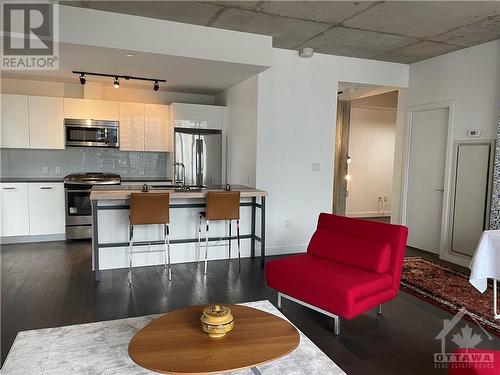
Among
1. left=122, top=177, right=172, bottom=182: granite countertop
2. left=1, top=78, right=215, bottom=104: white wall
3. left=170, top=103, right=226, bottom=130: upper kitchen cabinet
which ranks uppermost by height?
left=1, top=78, right=215, bottom=104: white wall

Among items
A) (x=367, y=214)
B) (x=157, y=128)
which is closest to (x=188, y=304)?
(x=157, y=128)

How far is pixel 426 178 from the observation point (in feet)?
18.1

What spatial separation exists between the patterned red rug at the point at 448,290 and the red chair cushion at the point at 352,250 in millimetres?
981

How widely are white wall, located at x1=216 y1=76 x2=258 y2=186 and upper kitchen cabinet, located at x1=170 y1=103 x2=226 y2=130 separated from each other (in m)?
0.21

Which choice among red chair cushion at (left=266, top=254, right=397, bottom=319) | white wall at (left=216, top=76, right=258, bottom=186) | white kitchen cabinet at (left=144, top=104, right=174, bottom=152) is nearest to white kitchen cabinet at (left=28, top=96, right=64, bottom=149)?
white kitchen cabinet at (left=144, top=104, right=174, bottom=152)

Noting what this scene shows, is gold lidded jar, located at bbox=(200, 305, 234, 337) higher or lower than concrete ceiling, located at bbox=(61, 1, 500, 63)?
lower

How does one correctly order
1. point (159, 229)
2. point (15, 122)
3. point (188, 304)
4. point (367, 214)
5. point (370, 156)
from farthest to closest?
point (367, 214) → point (370, 156) → point (15, 122) → point (159, 229) → point (188, 304)

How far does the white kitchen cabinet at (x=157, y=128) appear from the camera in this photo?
6.23m

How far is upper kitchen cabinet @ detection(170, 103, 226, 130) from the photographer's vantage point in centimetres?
596

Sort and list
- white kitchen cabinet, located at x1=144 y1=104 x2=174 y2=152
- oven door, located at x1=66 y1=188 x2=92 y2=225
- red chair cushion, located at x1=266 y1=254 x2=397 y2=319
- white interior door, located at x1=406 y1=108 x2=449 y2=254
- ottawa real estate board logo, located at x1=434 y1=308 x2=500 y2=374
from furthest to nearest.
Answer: white kitchen cabinet, located at x1=144 y1=104 x2=174 y2=152, oven door, located at x1=66 y1=188 x2=92 y2=225, white interior door, located at x1=406 y1=108 x2=449 y2=254, red chair cushion, located at x1=266 y1=254 x2=397 y2=319, ottawa real estate board logo, located at x1=434 y1=308 x2=500 y2=374

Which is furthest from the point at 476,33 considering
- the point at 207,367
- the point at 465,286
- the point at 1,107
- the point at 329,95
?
the point at 1,107

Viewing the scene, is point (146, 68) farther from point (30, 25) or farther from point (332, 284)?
point (332, 284)

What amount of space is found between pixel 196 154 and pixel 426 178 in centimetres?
368

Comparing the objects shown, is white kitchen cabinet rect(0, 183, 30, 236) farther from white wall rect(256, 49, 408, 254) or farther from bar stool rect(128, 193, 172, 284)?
white wall rect(256, 49, 408, 254)
